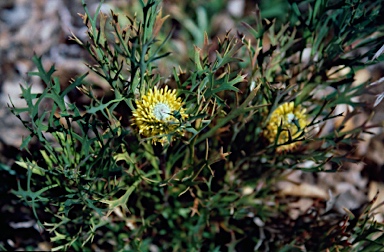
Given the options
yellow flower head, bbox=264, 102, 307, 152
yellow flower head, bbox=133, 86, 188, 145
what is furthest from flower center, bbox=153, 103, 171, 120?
yellow flower head, bbox=264, 102, 307, 152

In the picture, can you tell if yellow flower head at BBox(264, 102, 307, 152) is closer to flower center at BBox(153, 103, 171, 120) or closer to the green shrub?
the green shrub

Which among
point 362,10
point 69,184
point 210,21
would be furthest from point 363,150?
point 69,184

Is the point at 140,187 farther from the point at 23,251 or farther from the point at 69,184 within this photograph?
the point at 23,251

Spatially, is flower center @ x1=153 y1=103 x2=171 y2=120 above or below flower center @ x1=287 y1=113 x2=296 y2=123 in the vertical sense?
above

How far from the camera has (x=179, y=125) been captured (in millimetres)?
1008

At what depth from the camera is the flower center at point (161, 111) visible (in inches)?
39.5

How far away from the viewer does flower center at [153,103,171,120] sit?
3.29 ft

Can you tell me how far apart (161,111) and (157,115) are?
0.5 inches

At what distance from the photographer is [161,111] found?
3.31 feet

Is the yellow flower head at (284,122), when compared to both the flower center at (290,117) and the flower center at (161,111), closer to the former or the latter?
the flower center at (290,117)

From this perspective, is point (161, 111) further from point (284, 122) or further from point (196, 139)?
point (284, 122)

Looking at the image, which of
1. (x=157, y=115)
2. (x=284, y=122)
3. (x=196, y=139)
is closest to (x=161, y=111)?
(x=157, y=115)

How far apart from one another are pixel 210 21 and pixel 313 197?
96 cm

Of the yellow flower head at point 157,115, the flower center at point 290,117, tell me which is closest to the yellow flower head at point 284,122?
the flower center at point 290,117
